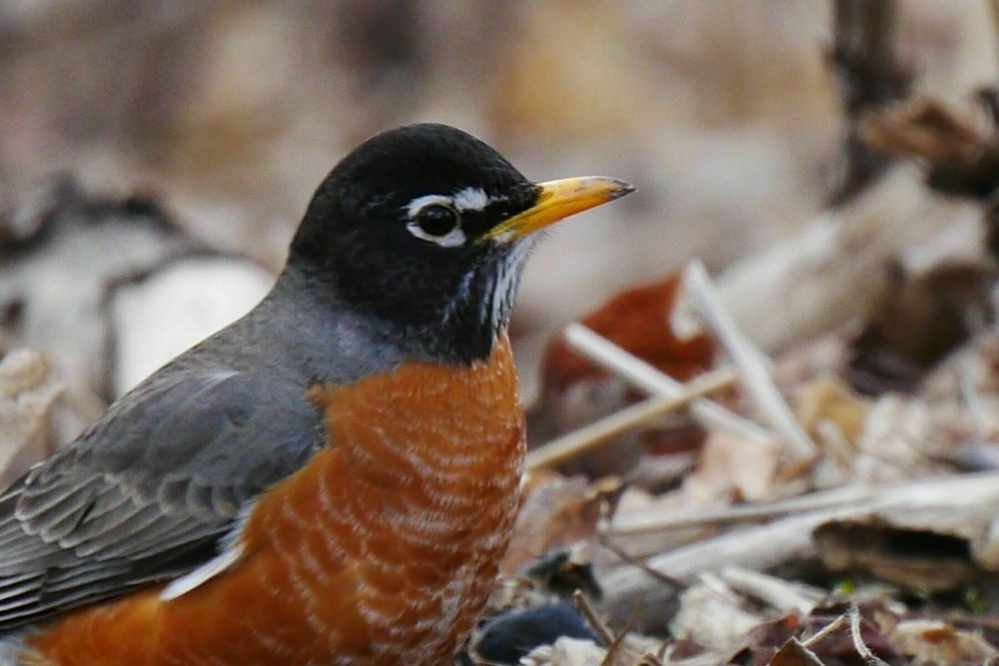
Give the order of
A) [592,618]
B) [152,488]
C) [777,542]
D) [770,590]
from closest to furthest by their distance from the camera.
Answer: [152,488]
[592,618]
[770,590]
[777,542]

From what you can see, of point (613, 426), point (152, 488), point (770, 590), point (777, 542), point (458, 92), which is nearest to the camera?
point (152, 488)

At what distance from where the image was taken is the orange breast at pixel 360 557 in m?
4.55

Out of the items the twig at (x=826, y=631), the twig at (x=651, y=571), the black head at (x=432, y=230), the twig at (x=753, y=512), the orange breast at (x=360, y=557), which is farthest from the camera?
the twig at (x=753, y=512)

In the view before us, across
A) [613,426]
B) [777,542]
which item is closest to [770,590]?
[777,542]

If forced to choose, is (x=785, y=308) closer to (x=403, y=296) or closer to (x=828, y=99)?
(x=403, y=296)

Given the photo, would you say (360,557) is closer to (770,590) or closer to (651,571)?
(651,571)

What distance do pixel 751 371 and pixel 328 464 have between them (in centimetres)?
271

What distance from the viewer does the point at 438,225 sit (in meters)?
4.99

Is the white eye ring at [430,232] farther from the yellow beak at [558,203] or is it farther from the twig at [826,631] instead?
the twig at [826,631]

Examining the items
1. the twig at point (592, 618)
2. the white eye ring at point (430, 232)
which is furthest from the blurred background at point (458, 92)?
the white eye ring at point (430, 232)

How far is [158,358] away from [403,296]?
270 cm

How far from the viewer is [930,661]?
5.05 meters

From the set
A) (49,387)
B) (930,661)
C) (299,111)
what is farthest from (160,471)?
(299,111)

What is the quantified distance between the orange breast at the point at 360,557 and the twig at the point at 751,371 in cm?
208
